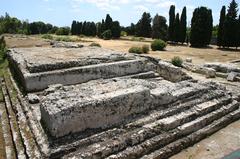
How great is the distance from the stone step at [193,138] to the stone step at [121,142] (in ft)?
1.64

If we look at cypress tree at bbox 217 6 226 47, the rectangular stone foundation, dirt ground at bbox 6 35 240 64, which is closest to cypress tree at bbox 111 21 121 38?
dirt ground at bbox 6 35 240 64

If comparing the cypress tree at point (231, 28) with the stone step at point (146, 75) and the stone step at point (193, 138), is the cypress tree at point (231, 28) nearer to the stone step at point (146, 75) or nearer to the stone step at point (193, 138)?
the stone step at point (146, 75)

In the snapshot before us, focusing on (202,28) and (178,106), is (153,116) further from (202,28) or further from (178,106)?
(202,28)

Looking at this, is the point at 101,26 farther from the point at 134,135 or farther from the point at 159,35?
the point at 134,135

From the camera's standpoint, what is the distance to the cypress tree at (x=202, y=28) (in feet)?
111

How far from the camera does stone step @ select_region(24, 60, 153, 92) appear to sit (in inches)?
427

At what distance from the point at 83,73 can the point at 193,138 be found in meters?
5.32

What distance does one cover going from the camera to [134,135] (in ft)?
25.4

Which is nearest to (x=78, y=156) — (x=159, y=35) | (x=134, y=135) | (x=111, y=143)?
(x=111, y=143)

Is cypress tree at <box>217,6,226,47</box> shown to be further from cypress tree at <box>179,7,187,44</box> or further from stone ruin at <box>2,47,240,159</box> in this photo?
stone ruin at <box>2,47,240,159</box>

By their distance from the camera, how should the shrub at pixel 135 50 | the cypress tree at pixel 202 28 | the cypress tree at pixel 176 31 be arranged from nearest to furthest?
the shrub at pixel 135 50 → the cypress tree at pixel 202 28 → the cypress tree at pixel 176 31

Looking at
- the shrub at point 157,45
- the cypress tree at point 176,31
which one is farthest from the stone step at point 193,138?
the cypress tree at point 176,31

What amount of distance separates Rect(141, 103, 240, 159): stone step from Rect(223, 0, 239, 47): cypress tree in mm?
23381

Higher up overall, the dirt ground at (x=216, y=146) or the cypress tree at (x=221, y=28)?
the cypress tree at (x=221, y=28)
